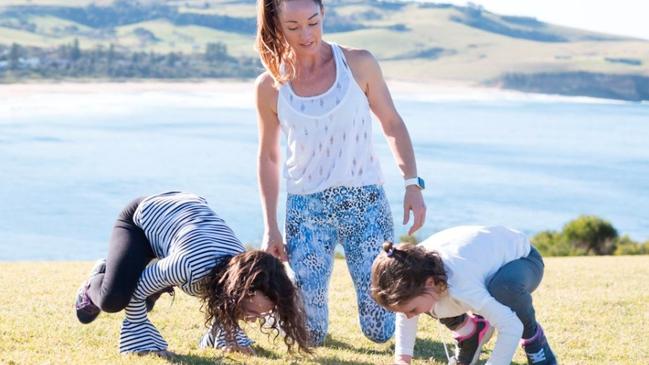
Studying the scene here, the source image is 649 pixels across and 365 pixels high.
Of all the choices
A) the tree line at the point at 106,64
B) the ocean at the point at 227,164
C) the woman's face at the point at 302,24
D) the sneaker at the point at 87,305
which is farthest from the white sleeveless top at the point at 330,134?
the tree line at the point at 106,64

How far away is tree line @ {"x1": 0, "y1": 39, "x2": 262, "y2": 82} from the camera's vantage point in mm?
87625

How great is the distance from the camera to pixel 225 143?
67.3 meters

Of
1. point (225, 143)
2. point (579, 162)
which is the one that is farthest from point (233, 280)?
point (579, 162)

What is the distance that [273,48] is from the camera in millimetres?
5738

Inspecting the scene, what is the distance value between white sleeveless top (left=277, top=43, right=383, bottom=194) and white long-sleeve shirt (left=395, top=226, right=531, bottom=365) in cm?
89

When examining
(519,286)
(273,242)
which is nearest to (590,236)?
(273,242)

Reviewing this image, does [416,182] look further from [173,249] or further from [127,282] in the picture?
[127,282]

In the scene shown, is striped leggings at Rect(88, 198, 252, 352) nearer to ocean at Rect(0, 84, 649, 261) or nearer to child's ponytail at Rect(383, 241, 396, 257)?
child's ponytail at Rect(383, 241, 396, 257)

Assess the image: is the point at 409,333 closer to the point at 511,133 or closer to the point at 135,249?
the point at 135,249

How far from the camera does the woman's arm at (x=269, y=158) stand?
5.73 metres

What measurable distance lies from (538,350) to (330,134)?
149 cm

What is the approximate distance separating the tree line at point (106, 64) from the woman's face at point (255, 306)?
8023cm

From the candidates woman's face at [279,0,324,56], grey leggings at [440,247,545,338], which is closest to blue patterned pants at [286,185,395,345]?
woman's face at [279,0,324,56]

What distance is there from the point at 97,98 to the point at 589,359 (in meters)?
83.9
